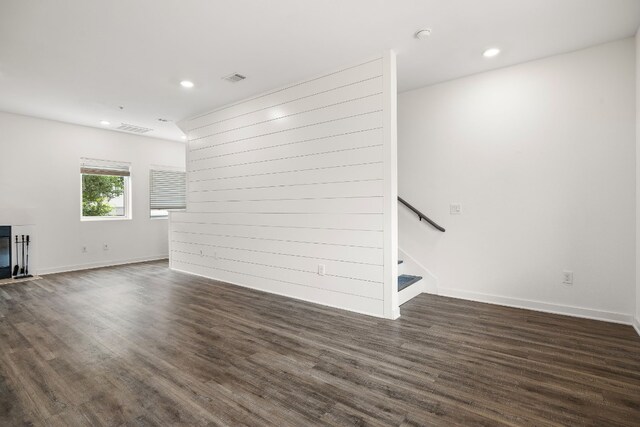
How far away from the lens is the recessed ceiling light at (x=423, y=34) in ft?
9.76

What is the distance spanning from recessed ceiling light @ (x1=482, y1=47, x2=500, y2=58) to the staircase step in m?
2.72

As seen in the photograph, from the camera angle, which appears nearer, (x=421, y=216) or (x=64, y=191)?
(x=421, y=216)

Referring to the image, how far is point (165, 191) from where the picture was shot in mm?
7637

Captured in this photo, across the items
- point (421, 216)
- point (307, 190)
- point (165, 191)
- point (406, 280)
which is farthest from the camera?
point (165, 191)

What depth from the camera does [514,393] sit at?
206 centimetres

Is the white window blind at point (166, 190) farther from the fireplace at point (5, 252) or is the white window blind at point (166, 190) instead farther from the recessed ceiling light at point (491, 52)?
the recessed ceiling light at point (491, 52)

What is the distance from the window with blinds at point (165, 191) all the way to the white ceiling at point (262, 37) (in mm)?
3079

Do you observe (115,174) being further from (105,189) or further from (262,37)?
(262,37)

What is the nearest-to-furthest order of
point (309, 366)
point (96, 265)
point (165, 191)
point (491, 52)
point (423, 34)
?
point (309, 366)
point (423, 34)
point (491, 52)
point (96, 265)
point (165, 191)

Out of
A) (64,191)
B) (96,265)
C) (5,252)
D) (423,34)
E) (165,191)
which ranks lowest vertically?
(96,265)

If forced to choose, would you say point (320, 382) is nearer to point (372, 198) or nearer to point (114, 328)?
point (372, 198)

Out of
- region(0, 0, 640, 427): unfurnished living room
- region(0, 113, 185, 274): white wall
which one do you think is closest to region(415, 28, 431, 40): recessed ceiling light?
region(0, 0, 640, 427): unfurnished living room

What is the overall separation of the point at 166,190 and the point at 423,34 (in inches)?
260

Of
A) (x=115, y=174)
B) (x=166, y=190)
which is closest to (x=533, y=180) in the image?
(x=166, y=190)
